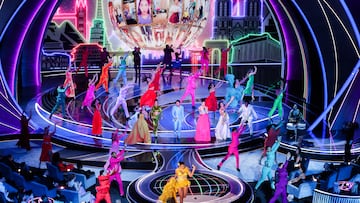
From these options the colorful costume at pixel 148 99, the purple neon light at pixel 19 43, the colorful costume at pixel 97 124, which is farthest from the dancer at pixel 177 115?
the purple neon light at pixel 19 43

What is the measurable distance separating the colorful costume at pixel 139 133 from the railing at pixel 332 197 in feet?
15.2

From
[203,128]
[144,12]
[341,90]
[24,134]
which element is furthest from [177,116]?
[144,12]

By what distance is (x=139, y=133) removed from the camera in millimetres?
12055

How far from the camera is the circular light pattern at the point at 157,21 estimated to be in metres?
22.5

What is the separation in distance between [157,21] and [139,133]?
38.0 feet

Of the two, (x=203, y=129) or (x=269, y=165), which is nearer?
(x=269, y=165)

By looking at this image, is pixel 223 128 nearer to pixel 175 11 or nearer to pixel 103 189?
pixel 103 189

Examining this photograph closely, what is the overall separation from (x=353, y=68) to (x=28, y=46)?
1250 centimetres

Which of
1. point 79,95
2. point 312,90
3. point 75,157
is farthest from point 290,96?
point 75,157

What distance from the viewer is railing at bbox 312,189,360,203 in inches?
352

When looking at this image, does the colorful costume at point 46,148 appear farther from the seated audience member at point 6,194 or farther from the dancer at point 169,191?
the dancer at point 169,191

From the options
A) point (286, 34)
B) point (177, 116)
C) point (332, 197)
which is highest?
point (286, 34)

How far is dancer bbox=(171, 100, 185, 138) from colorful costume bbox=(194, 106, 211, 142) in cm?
49

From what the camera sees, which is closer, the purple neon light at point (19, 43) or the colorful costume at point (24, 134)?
the colorful costume at point (24, 134)
